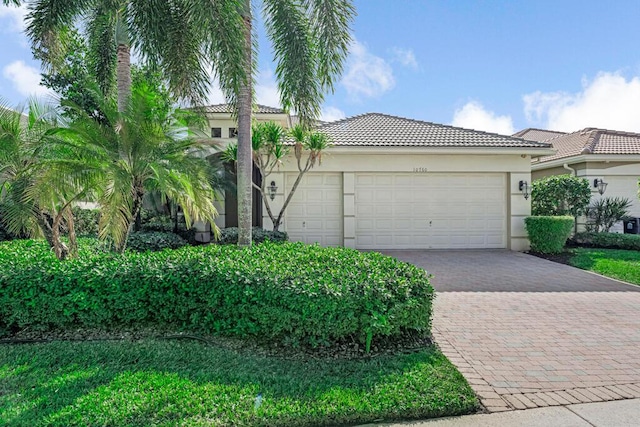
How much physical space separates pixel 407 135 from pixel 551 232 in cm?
587

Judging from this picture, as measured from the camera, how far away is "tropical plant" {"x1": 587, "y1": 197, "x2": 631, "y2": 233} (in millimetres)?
13789

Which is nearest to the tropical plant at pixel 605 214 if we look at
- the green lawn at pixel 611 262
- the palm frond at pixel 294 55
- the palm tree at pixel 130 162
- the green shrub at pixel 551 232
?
the green lawn at pixel 611 262

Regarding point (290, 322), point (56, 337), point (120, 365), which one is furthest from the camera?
point (56, 337)

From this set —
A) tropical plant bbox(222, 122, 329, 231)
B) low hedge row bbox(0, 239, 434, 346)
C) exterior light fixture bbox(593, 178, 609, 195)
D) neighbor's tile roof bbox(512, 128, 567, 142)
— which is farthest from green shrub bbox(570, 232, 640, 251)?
low hedge row bbox(0, 239, 434, 346)

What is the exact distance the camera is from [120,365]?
13.2ft

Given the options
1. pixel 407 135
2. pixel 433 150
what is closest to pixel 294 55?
pixel 433 150

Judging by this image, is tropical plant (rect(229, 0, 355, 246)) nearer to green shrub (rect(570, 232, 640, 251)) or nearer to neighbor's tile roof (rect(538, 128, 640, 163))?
green shrub (rect(570, 232, 640, 251))

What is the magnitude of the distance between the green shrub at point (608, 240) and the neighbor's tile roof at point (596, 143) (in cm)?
356

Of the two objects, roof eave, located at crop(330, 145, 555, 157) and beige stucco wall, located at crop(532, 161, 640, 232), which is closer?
roof eave, located at crop(330, 145, 555, 157)

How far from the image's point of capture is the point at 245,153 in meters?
7.05

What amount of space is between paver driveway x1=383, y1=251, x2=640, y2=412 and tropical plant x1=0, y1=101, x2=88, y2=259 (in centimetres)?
606

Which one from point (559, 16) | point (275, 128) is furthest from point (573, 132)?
point (275, 128)

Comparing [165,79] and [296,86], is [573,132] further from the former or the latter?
[165,79]

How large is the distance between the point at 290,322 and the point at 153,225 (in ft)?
35.2
